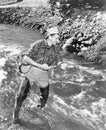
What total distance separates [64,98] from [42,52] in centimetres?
278

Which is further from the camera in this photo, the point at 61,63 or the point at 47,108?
the point at 61,63

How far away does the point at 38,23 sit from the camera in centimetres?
1705

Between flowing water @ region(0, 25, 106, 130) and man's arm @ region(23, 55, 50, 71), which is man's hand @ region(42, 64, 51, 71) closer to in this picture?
man's arm @ region(23, 55, 50, 71)

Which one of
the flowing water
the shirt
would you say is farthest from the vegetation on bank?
the shirt

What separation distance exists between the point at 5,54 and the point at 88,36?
4119 millimetres

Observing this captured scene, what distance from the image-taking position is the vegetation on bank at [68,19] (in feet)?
39.2

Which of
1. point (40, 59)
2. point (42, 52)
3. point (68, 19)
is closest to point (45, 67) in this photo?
point (40, 59)

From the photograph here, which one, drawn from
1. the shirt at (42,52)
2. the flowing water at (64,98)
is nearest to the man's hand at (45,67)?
the shirt at (42,52)

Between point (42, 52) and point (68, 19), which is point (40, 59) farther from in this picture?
point (68, 19)

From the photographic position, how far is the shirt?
5.59 meters

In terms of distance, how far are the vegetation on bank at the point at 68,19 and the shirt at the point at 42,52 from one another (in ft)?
18.6

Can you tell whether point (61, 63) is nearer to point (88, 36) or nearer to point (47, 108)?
point (88, 36)

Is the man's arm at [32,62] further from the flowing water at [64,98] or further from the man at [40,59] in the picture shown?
the flowing water at [64,98]

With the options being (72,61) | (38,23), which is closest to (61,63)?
(72,61)
